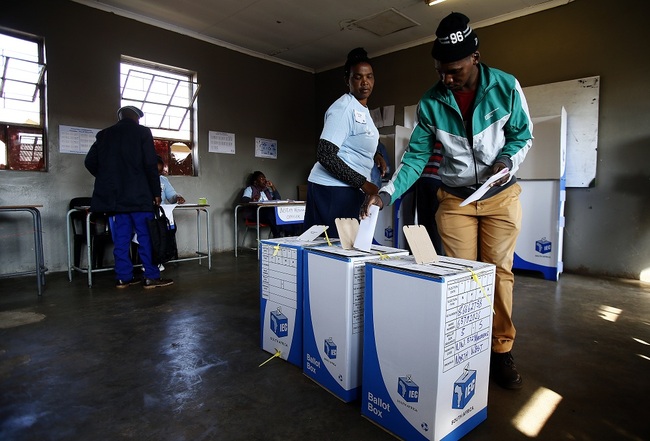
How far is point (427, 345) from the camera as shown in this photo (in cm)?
101

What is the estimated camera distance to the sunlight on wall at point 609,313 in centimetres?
230

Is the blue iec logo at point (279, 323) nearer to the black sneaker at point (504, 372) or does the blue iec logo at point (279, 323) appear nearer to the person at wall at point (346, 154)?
the person at wall at point (346, 154)

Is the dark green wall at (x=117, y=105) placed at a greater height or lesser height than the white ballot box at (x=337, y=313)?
greater

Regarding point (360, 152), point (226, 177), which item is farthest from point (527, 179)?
point (226, 177)

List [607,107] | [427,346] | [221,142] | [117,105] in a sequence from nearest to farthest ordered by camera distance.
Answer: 1. [427,346]
2. [607,107]
3. [117,105]
4. [221,142]

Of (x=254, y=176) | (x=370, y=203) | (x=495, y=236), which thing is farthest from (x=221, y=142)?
(x=495, y=236)

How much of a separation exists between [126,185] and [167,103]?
2018 mm

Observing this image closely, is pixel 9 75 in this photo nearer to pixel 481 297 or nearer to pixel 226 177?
pixel 226 177

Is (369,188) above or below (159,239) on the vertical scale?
above

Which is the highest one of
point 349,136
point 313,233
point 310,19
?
point 310,19

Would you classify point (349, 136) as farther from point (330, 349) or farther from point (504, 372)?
point (504, 372)

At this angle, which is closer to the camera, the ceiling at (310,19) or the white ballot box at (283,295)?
the white ballot box at (283,295)

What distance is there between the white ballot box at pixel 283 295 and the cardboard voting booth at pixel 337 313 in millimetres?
75

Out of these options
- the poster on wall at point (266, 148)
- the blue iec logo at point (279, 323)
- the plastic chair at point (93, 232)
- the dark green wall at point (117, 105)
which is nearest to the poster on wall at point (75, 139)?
the dark green wall at point (117, 105)
